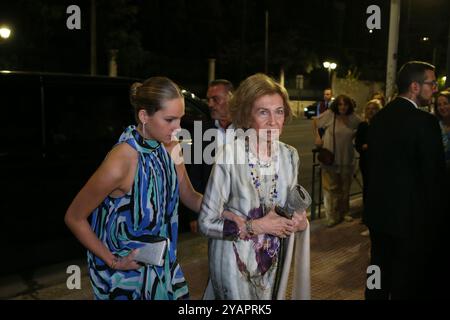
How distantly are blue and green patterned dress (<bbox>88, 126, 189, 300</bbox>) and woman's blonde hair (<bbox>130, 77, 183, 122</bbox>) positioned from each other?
120 mm

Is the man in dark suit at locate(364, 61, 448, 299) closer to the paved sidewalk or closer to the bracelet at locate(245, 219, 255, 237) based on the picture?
the paved sidewalk

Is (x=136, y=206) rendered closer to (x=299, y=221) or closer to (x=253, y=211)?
(x=253, y=211)

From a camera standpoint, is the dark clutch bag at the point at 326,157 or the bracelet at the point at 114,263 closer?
the bracelet at the point at 114,263

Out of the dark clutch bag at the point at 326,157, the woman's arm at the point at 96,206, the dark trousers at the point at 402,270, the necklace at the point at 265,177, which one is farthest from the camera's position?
the dark clutch bag at the point at 326,157

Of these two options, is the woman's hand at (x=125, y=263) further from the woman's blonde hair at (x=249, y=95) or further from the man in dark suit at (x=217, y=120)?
the man in dark suit at (x=217, y=120)

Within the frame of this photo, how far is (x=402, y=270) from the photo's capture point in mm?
3566

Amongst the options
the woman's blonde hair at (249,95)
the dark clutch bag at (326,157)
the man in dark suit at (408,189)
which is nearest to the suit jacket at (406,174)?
the man in dark suit at (408,189)

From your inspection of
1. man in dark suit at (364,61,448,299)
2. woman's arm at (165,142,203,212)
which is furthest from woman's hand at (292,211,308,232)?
man in dark suit at (364,61,448,299)

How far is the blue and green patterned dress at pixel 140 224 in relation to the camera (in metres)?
2.29

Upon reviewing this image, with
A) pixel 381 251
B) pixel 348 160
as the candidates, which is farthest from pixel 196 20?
pixel 381 251

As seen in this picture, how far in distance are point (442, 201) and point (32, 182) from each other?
3.27 meters

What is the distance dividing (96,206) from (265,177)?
2.35ft

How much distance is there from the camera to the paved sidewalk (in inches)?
172

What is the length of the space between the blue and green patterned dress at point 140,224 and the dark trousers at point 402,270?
179cm
